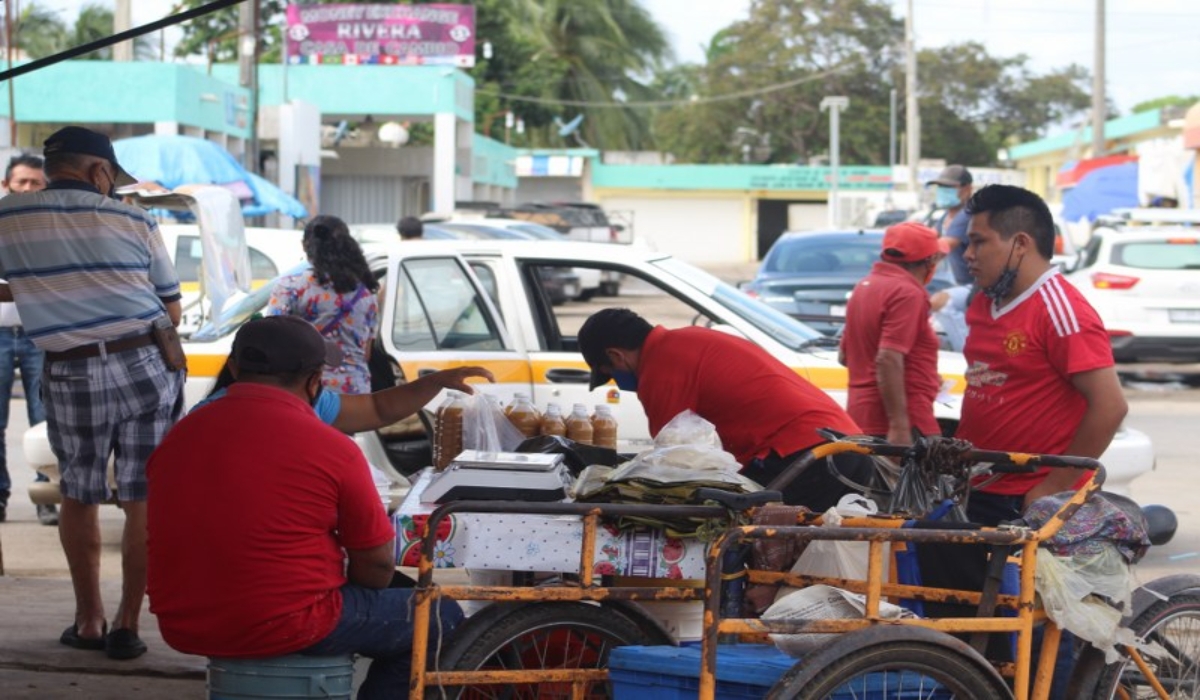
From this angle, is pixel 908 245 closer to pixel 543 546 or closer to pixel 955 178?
pixel 543 546

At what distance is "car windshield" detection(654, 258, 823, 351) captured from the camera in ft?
28.5

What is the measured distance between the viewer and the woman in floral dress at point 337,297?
25.1 feet

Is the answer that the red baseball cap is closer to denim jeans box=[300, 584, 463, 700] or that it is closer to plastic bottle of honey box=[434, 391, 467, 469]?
plastic bottle of honey box=[434, 391, 467, 469]

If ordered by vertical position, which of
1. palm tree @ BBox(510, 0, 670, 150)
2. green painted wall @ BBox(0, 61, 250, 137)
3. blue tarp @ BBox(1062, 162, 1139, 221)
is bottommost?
blue tarp @ BBox(1062, 162, 1139, 221)

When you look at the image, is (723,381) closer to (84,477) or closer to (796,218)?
(84,477)

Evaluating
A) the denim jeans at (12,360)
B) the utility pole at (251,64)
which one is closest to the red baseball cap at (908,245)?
the denim jeans at (12,360)

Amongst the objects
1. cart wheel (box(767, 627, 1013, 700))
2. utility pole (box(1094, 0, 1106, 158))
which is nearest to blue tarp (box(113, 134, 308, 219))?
cart wheel (box(767, 627, 1013, 700))

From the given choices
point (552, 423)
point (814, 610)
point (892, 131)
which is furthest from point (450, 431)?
point (892, 131)

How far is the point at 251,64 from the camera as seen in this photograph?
27469mm

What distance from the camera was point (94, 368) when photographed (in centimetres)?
563

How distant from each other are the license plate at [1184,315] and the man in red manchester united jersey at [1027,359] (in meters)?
13.2

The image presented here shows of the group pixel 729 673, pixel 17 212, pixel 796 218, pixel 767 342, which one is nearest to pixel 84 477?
pixel 17 212

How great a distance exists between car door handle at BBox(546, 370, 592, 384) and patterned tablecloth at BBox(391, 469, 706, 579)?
396cm

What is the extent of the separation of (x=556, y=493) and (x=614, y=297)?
28061 mm
